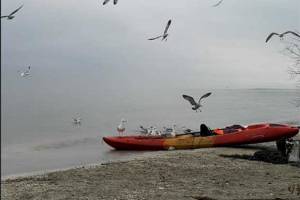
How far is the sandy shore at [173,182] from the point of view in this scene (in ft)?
27.1

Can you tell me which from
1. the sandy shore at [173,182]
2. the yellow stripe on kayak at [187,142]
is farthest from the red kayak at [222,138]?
the sandy shore at [173,182]

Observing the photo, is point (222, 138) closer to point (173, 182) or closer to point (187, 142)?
point (187, 142)

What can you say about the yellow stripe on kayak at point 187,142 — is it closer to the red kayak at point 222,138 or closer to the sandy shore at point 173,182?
the red kayak at point 222,138

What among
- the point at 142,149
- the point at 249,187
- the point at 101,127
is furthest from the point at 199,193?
the point at 101,127

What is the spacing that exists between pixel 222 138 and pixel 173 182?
8.98 metres

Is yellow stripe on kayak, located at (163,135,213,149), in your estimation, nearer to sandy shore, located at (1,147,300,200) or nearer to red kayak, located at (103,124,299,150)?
red kayak, located at (103,124,299,150)

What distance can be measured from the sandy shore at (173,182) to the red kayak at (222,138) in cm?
489

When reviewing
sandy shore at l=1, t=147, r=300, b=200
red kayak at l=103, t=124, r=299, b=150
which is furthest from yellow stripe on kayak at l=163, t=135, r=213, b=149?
sandy shore at l=1, t=147, r=300, b=200

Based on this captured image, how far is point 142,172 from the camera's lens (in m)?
11.3

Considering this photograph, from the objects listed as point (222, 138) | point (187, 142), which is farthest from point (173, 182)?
point (187, 142)

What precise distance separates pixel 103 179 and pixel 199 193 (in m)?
2.65

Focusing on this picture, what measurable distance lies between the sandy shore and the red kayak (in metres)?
4.89

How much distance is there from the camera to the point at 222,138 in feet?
60.5

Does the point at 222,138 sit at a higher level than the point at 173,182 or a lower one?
higher
